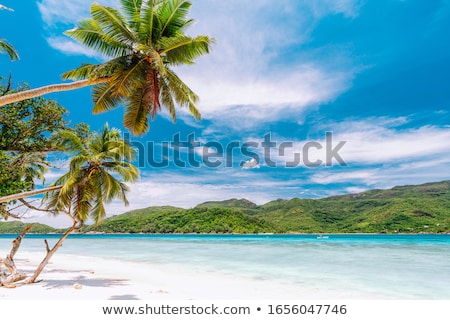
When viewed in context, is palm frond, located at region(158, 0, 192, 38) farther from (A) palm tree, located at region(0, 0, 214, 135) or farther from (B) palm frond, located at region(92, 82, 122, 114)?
(B) palm frond, located at region(92, 82, 122, 114)

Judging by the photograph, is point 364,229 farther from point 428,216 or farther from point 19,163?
point 19,163

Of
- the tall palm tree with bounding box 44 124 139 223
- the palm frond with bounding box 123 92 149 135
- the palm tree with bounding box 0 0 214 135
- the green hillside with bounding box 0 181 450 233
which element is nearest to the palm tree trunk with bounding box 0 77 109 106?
the palm tree with bounding box 0 0 214 135

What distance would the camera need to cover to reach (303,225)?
77000 millimetres

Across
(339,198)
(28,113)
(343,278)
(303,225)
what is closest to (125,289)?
(28,113)

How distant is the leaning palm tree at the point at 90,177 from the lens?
880 cm

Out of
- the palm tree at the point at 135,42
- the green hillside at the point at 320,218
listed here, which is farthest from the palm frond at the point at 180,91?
the green hillside at the point at 320,218

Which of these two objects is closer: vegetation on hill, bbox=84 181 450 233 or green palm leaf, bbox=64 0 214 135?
green palm leaf, bbox=64 0 214 135

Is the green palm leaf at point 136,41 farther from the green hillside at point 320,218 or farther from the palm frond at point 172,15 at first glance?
the green hillside at point 320,218

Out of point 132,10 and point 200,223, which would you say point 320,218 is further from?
point 132,10

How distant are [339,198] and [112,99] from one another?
358 feet

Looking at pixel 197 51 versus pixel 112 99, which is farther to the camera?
pixel 112 99

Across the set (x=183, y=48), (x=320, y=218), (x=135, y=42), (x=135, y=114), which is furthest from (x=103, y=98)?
(x=320, y=218)

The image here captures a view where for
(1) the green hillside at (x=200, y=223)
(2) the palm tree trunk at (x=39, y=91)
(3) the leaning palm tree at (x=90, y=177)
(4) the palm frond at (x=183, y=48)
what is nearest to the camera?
(2) the palm tree trunk at (x=39, y=91)

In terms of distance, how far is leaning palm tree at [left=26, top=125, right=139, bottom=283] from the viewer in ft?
28.9
